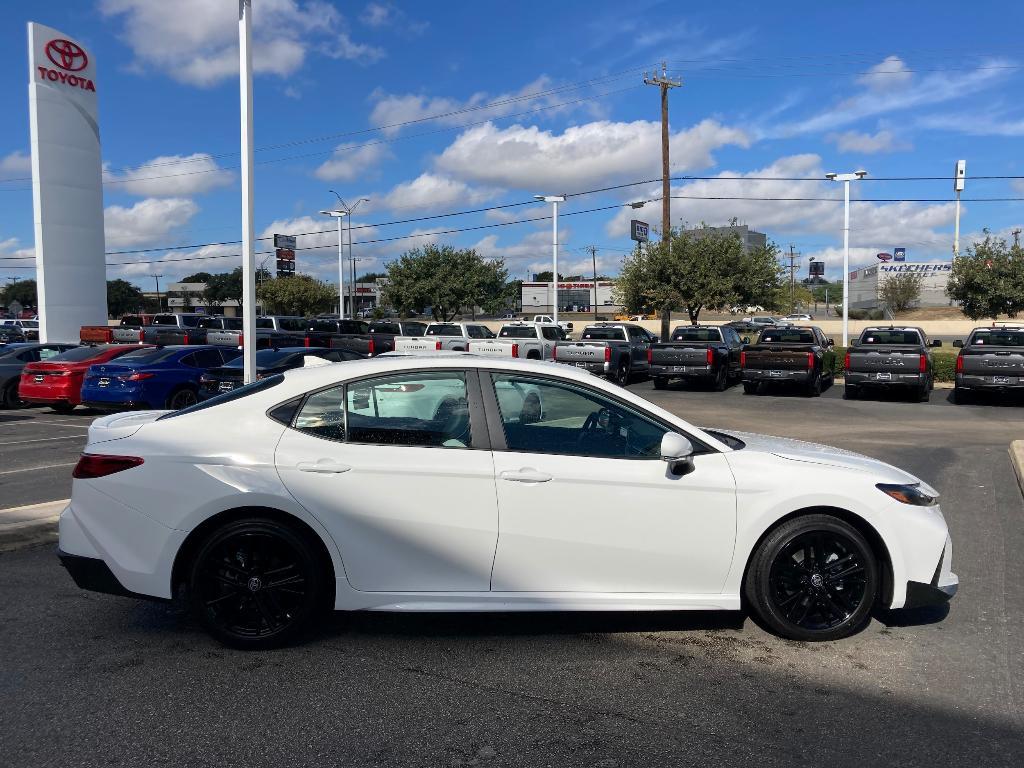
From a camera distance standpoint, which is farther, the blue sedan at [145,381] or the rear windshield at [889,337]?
the rear windshield at [889,337]

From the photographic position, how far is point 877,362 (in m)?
19.3

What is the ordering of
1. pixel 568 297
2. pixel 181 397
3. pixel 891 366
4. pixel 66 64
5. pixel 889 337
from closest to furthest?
pixel 181 397, pixel 891 366, pixel 889 337, pixel 66 64, pixel 568 297

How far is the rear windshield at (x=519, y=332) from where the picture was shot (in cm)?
2647

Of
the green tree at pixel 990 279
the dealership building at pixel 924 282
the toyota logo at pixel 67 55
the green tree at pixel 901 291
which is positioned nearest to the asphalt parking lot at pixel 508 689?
the toyota logo at pixel 67 55

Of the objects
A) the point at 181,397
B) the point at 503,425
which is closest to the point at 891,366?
the point at 181,397

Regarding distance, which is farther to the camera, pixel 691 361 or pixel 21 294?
pixel 21 294

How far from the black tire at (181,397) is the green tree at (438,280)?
34.5m

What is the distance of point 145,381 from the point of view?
15.6 m

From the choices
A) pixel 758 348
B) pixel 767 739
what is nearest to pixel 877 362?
pixel 758 348

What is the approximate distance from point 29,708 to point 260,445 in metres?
1.53

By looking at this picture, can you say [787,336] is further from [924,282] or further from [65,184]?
[924,282]

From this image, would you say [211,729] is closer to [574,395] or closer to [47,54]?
[574,395]

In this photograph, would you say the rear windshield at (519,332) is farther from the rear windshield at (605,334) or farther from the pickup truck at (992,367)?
the pickup truck at (992,367)

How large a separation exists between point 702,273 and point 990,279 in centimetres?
1270
